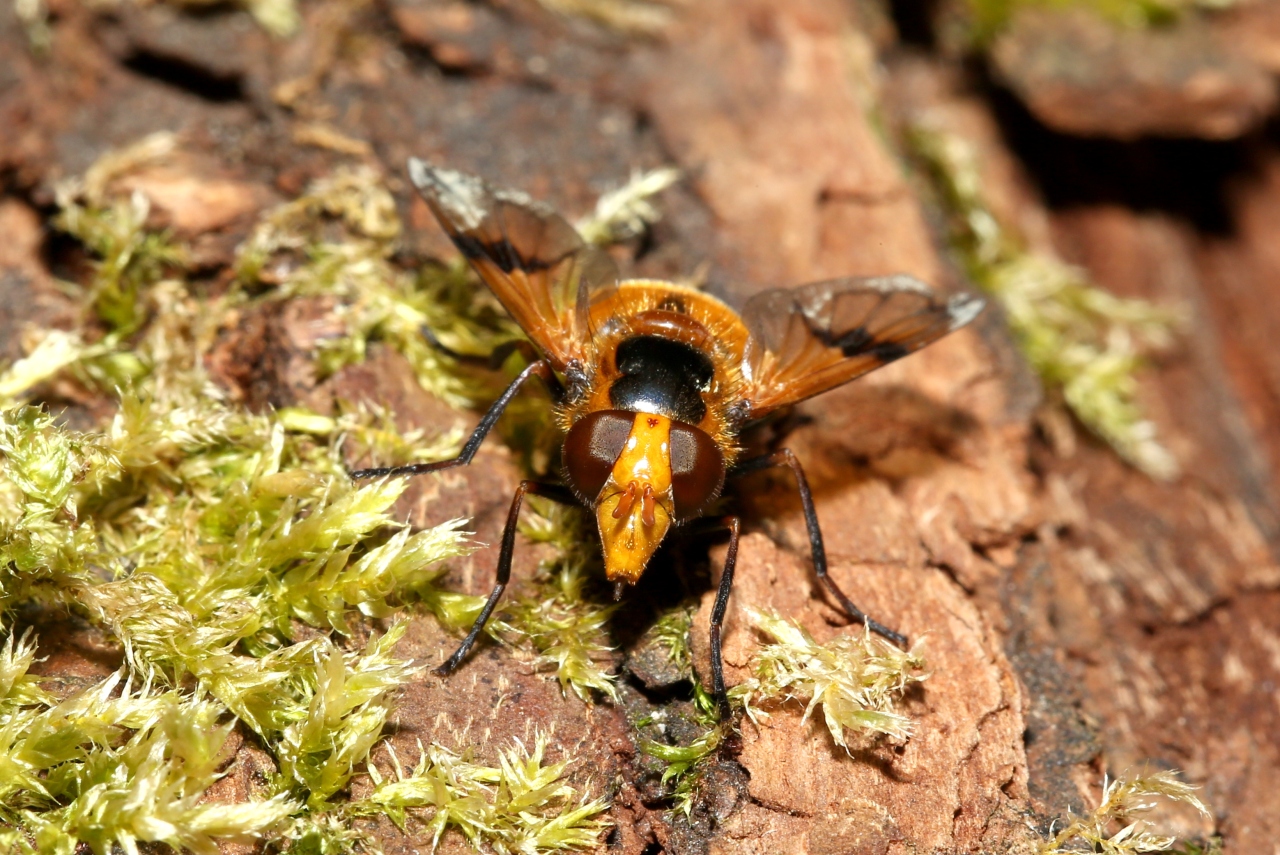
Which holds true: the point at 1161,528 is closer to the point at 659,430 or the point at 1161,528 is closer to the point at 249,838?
the point at 659,430

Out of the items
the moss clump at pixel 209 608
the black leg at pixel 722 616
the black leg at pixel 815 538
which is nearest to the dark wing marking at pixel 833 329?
the black leg at pixel 815 538

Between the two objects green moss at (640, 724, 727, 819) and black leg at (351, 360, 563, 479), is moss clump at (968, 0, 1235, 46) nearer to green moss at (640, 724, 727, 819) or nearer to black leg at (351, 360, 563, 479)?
black leg at (351, 360, 563, 479)

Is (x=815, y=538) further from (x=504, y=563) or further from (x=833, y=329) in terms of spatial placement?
(x=504, y=563)

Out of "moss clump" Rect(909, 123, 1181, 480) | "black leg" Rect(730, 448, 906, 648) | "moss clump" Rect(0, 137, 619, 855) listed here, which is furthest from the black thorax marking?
"moss clump" Rect(909, 123, 1181, 480)

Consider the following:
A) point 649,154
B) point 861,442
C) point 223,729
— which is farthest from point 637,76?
point 223,729

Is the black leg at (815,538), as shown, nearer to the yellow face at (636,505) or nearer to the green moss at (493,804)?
the yellow face at (636,505)

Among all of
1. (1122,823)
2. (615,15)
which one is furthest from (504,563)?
(615,15)
